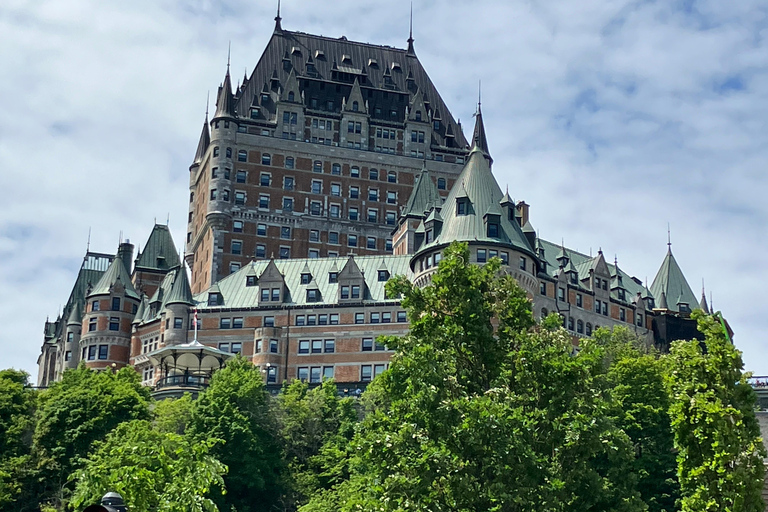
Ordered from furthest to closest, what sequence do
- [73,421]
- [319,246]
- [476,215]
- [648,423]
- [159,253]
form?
[159,253] → [319,246] → [476,215] → [73,421] → [648,423]

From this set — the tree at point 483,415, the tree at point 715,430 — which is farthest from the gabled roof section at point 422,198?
the tree at point 715,430

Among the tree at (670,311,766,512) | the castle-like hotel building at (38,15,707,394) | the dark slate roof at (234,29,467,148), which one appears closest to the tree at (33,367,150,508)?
the castle-like hotel building at (38,15,707,394)

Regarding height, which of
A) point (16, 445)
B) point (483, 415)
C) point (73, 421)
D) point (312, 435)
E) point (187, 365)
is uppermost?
point (187, 365)

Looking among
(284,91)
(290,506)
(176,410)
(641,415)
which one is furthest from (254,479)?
(284,91)

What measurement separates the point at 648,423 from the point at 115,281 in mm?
73795

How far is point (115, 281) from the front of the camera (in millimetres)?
143500

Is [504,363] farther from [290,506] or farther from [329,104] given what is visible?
[329,104]

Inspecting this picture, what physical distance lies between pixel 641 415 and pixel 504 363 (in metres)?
27.9

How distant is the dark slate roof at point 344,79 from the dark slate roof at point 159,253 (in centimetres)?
1823

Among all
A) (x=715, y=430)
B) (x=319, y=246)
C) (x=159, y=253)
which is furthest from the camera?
(x=159, y=253)

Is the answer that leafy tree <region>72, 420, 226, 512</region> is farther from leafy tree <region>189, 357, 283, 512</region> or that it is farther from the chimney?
the chimney

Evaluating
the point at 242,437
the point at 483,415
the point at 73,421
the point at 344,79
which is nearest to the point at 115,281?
the point at 344,79

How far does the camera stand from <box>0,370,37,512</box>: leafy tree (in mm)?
87375

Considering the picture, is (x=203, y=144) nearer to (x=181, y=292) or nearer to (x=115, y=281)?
(x=115, y=281)
